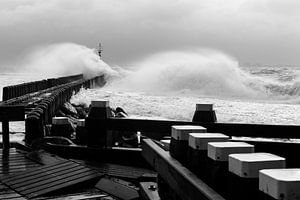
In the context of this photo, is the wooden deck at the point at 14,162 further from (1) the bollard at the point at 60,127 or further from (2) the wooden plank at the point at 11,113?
(1) the bollard at the point at 60,127

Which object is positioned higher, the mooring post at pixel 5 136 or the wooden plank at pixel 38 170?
the mooring post at pixel 5 136

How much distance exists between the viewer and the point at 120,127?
6.03 m

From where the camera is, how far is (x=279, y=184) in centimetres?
179

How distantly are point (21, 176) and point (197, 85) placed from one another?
40027 mm

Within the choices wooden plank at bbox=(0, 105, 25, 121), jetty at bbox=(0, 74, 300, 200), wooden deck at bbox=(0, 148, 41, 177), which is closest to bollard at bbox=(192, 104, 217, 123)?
jetty at bbox=(0, 74, 300, 200)

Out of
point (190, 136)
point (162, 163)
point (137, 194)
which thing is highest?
point (190, 136)

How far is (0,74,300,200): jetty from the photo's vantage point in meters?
2.19

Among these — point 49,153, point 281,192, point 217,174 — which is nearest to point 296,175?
point 281,192

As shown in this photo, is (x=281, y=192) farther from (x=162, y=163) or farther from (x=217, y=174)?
(x=162, y=163)

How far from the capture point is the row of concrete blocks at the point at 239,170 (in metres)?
1.81

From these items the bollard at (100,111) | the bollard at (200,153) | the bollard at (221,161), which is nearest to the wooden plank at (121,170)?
the bollard at (100,111)

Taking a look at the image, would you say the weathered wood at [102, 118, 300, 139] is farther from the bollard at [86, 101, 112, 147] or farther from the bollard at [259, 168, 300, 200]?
the bollard at [259, 168, 300, 200]

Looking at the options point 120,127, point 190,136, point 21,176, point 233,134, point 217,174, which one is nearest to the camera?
point 217,174

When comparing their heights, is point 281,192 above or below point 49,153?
above
